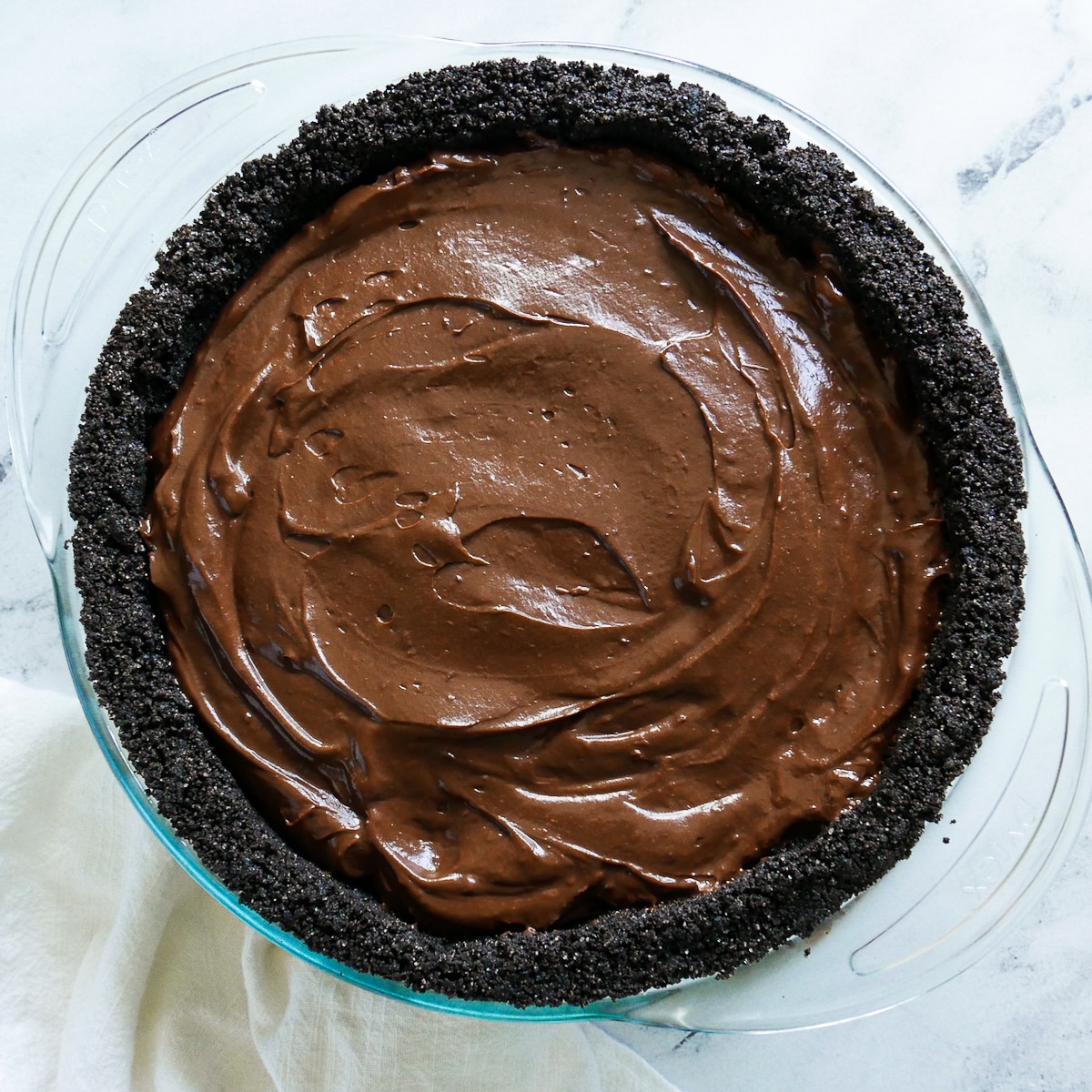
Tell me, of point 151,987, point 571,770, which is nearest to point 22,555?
point 151,987

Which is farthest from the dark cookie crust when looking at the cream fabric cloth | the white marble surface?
the white marble surface

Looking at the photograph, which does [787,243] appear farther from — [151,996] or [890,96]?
[151,996]

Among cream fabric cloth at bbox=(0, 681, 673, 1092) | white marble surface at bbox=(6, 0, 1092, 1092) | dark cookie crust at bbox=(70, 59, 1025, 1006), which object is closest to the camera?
dark cookie crust at bbox=(70, 59, 1025, 1006)

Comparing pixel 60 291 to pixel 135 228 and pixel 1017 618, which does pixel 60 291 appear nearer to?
pixel 135 228

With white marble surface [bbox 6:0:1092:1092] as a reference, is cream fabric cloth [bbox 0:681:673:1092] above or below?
below

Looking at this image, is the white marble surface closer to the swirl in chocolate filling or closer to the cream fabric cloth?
the cream fabric cloth
